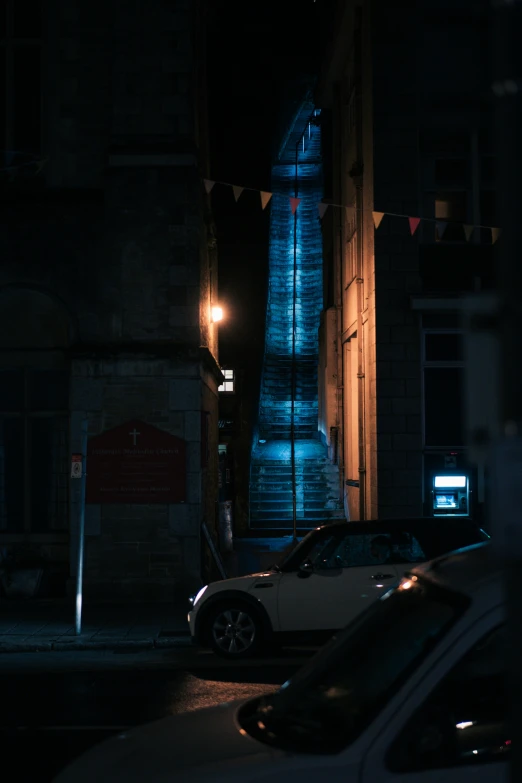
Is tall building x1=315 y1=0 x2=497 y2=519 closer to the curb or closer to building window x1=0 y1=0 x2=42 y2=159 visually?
the curb

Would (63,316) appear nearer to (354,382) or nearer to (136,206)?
(136,206)

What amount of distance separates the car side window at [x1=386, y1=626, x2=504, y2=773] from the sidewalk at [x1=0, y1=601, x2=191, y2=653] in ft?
31.7

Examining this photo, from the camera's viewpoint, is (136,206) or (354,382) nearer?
(136,206)

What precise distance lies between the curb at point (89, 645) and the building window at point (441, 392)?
21.6ft

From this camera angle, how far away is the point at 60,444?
17.1 m

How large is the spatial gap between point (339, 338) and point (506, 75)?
21.6 metres

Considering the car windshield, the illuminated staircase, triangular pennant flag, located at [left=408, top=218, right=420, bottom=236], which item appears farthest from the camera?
the illuminated staircase

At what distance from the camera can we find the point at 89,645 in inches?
499

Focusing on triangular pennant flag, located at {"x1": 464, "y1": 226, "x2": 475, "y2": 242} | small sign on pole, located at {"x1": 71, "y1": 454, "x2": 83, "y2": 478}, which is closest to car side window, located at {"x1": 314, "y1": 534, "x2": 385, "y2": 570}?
small sign on pole, located at {"x1": 71, "y1": 454, "x2": 83, "y2": 478}

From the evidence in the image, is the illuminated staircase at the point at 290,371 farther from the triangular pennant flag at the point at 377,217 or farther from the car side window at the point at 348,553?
the car side window at the point at 348,553

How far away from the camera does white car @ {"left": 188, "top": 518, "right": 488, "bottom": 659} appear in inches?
447

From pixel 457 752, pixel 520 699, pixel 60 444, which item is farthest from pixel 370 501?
pixel 520 699

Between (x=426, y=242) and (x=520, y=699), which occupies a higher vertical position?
(x=426, y=242)

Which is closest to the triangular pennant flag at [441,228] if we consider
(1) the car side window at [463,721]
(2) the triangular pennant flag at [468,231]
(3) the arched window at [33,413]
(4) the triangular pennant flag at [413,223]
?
(2) the triangular pennant flag at [468,231]
